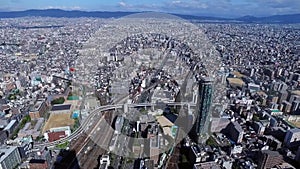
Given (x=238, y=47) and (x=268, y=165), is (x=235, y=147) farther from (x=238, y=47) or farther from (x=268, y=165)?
(x=238, y=47)

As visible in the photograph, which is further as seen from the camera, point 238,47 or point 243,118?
point 238,47

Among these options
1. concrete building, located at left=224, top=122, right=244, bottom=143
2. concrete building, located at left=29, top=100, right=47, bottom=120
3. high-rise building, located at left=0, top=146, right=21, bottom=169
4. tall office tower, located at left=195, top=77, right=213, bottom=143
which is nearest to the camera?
high-rise building, located at left=0, top=146, right=21, bottom=169

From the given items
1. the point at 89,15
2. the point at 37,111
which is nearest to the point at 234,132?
the point at 37,111

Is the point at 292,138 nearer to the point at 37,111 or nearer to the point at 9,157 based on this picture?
the point at 9,157

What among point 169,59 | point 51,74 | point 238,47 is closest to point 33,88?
point 51,74

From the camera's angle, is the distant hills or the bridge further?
the distant hills

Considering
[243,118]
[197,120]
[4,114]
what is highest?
[197,120]

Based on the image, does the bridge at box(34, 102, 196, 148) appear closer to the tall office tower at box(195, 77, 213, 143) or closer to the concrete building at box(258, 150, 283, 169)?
the tall office tower at box(195, 77, 213, 143)

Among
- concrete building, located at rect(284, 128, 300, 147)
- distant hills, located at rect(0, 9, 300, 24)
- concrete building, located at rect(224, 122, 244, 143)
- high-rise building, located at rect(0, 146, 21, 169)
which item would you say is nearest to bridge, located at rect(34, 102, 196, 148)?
high-rise building, located at rect(0, 146, 21, 169)
